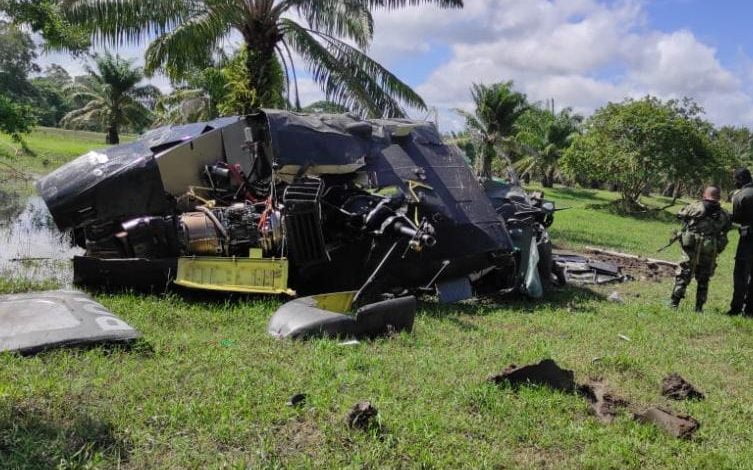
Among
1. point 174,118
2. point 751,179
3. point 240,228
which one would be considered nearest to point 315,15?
point 240,228

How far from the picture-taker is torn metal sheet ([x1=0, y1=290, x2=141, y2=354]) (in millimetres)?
4922

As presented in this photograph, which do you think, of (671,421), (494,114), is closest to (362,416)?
(671,421)

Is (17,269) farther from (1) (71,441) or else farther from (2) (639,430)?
(2) (639,430)

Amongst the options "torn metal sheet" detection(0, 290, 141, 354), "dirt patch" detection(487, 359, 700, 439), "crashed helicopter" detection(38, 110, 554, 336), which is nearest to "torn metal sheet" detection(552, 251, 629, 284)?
"crashed helicopter" detection(38, 110, 554, 336)

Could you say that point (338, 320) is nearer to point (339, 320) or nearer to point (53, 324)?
point (339, 320)

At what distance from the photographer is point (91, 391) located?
4.36 m

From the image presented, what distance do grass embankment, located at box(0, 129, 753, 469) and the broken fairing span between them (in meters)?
0.60

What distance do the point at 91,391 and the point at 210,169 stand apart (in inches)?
195

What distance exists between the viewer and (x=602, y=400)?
16.7 ft

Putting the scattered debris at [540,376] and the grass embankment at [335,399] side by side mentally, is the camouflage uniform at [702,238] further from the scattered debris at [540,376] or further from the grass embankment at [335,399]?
the scattered debris at [540,376]

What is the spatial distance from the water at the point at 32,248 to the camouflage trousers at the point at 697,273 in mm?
8204

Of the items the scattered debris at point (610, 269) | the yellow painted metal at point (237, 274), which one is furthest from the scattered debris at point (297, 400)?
the scattered debris at point (610, 269)

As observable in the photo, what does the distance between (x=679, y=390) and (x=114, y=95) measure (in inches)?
1660

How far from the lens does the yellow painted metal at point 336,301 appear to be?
707 centimetres
